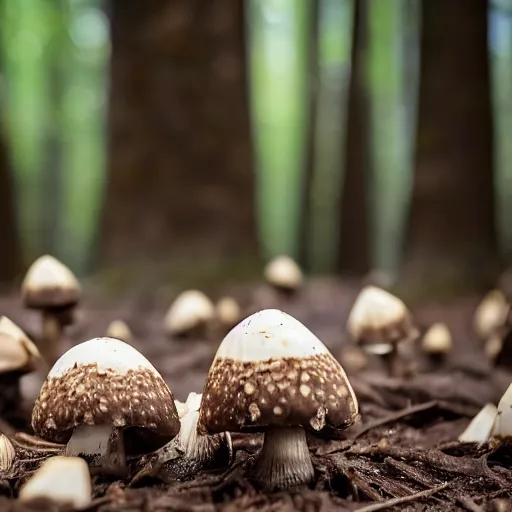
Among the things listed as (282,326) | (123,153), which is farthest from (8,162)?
(282,326)

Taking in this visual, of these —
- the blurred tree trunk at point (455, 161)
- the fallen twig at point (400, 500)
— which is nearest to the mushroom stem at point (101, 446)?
the fallen twig at point (400, 500)

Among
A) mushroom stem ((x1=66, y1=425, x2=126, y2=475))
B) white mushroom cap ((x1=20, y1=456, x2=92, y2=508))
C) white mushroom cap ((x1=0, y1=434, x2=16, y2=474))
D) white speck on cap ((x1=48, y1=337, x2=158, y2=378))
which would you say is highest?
white speck on cap ((x1=48, y1=337, x2=158, y2=378))

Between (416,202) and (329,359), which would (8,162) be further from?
(329,359)

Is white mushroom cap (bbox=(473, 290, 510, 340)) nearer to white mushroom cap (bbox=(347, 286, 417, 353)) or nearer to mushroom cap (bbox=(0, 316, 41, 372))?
white mushroom cap (bbox=(347, 286, 417, 353))

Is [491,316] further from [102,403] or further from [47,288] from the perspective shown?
[102,403]

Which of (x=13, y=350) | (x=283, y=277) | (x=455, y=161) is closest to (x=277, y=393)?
(x=13, y=350)

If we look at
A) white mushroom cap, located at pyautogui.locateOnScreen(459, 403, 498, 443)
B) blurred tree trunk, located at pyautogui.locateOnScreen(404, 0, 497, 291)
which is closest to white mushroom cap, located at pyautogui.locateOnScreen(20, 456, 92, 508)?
white mushroom cap, located at pyautogui.locateOnScreen(459, 403, 498, 443)
